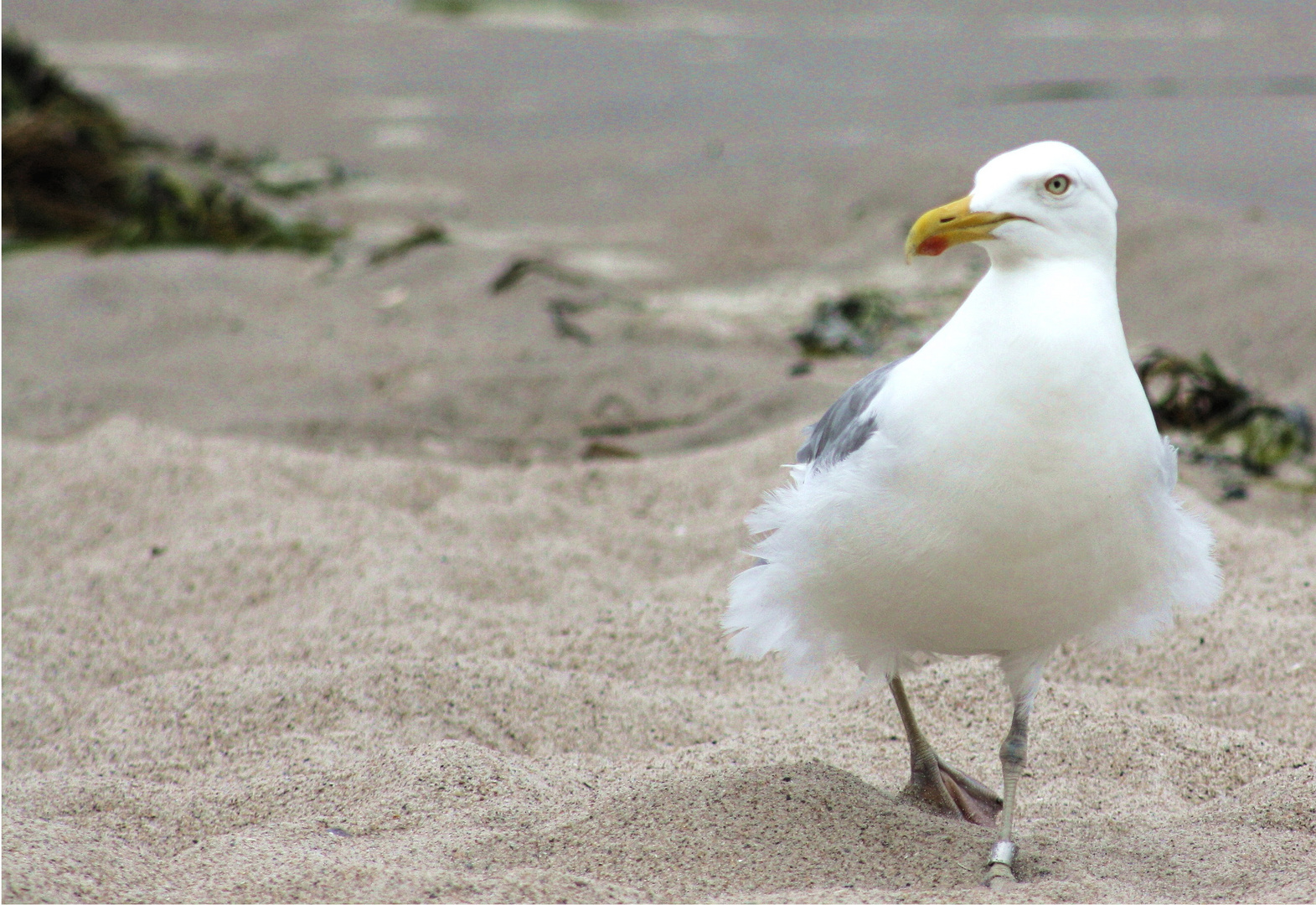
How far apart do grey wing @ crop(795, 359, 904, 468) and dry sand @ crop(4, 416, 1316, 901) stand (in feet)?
2.43

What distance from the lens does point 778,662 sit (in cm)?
396

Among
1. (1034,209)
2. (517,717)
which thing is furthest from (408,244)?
(1034,209)

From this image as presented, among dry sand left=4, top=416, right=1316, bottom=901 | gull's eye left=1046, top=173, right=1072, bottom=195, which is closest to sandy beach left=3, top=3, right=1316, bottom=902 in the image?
dry sand left=4, top=416, right=1316, bottom=901

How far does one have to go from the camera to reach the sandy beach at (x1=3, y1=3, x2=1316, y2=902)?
2.80 metres

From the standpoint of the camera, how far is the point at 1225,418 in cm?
557

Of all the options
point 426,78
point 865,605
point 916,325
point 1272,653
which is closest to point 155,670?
point 865,605

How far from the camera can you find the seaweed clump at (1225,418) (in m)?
5.41

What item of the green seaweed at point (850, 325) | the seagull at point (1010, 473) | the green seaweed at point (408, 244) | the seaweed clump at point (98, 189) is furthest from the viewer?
the seaweed clump at point (98, 189)

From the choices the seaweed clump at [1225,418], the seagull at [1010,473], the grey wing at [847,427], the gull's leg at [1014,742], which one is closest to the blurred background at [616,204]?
the seaweed clump at [1225,418]

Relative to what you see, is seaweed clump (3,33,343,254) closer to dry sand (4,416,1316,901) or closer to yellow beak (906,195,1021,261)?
dry sand (4,416,1316,901)

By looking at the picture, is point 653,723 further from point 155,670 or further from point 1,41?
point 1,41

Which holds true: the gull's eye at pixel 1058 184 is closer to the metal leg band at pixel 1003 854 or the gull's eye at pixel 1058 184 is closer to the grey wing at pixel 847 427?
the grey wing at pixel 847 427

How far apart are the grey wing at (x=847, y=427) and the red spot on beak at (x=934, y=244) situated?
0.99 feet

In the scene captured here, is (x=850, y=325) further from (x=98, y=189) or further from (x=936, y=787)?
(x=98, y=189)
